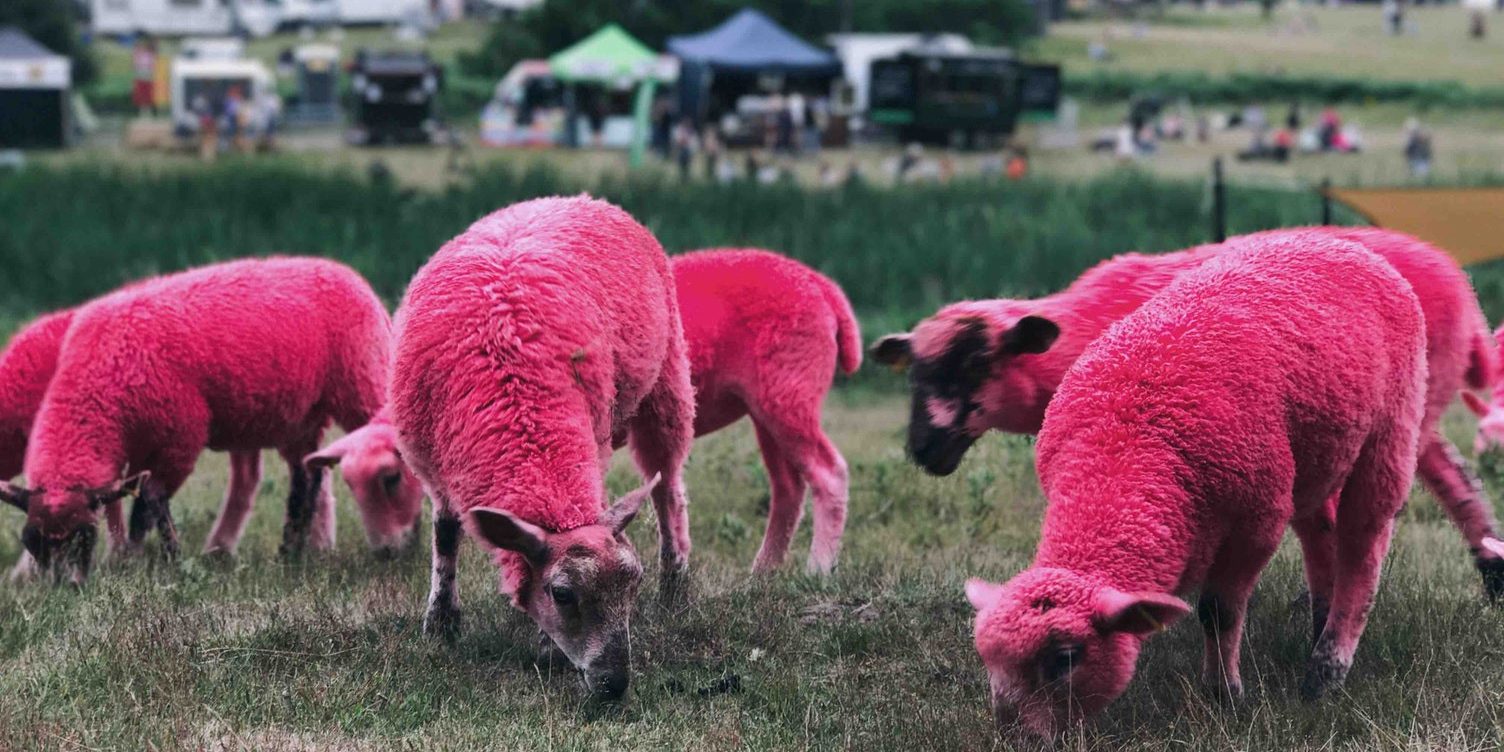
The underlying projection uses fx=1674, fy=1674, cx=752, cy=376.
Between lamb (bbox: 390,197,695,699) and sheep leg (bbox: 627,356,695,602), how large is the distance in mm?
16

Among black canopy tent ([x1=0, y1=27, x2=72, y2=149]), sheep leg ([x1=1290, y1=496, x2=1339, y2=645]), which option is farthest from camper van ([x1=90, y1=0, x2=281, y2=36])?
sheep leg ([x1=1290, y1=496, x2=1339, y2=645])

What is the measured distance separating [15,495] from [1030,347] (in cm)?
453

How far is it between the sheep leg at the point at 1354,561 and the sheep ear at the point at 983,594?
158 cm

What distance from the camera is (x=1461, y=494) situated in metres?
7.16

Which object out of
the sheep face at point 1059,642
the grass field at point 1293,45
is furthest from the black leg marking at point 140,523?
the grass field at point 1293,45

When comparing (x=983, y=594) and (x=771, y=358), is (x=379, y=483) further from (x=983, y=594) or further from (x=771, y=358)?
(x=983, y=594)

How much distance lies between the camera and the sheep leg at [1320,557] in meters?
6.22

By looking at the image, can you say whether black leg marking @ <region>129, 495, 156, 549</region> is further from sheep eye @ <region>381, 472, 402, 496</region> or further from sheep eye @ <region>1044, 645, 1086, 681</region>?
sheep eye @ <region>1044, 645, 1086, 681</region>

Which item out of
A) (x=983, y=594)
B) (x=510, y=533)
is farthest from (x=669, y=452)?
(x=983, y=594)

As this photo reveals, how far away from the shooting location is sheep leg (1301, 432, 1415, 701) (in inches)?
228

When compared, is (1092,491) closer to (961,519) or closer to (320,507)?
(961,519)

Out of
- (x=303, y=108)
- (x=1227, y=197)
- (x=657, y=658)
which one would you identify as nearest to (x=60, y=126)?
(x=303, y=108)

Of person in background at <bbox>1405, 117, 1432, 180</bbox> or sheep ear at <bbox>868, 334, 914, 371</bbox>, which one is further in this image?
person in background at <bbox>1405, 117, 1432, 180</bbox>

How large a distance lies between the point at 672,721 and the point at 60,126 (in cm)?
3239
